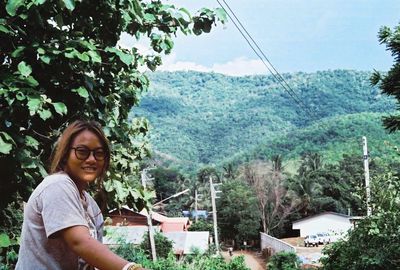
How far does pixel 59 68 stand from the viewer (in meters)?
2.47

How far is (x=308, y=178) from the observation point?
41.9 meters

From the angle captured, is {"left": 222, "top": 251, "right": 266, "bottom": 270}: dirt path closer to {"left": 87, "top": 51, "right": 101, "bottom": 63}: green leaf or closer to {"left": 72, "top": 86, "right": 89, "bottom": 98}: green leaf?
{"left": 72, "top": 86, "right": 89, "bottom": 98}: green leaf

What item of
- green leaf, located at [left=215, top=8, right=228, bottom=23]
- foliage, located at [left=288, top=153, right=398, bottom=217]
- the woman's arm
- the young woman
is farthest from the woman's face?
foliage, located at [left=288, top=153, right=398, bottom=217]

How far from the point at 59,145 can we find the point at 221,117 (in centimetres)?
9146

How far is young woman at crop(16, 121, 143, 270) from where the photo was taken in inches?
44.4

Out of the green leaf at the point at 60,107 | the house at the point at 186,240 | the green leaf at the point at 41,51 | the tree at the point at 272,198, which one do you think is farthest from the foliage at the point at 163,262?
the tree at the point at 272,198

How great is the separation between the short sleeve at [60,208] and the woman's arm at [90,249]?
2 centimetres

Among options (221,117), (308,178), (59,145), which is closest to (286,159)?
(308,178)

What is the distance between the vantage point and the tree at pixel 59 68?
2.25 meters

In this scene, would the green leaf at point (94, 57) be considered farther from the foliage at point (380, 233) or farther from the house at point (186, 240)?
the house at point (186, 240)

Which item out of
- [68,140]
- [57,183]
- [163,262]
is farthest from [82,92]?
[163,262]

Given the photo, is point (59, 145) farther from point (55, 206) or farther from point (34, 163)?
point (34, 163)

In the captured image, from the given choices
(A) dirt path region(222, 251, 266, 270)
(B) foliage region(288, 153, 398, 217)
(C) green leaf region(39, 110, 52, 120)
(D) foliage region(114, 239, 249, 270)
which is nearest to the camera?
(C) green leaf region(39, 110, 52, 120)

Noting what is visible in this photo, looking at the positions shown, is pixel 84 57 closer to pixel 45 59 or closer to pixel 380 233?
pixel 45 59
